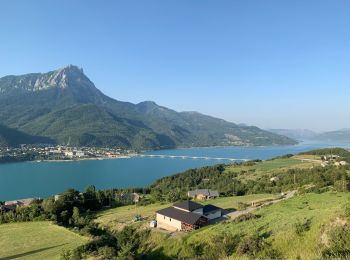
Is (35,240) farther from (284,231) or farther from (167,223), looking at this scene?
(284,231)

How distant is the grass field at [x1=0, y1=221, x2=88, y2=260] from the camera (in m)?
26.0

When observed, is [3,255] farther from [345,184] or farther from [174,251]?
[345,184]

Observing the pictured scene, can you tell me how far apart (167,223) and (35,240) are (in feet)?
37.3

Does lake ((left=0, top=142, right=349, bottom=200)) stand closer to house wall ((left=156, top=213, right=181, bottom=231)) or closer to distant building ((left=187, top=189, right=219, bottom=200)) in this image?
distant building ((left=187, top=189, right=219, bottom=200))

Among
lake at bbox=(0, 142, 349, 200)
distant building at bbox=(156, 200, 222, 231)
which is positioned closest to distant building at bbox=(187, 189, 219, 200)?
distant building at bbox=(156, 200, 222, 231)

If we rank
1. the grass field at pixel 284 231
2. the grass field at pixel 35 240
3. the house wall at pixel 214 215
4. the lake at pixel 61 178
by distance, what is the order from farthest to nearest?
the lake at pixel 61 178 → the house wall at pixel 214 215 → the grass field at pixel 35 240 → the grass field at pixel 284 231

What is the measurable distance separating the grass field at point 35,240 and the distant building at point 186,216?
22.3ft

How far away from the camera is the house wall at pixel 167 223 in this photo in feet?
96.1

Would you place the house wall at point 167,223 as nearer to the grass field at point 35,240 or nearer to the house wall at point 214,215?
the house wall at point 214,215

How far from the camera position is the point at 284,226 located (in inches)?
703

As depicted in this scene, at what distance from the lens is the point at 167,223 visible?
30266 millimetres

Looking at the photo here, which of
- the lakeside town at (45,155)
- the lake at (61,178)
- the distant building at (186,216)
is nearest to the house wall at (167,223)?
the distant building at (186,216)

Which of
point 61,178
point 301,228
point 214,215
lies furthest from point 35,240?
point 61,178

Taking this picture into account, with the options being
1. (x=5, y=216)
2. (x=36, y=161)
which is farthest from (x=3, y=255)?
(x=36, y=161)
